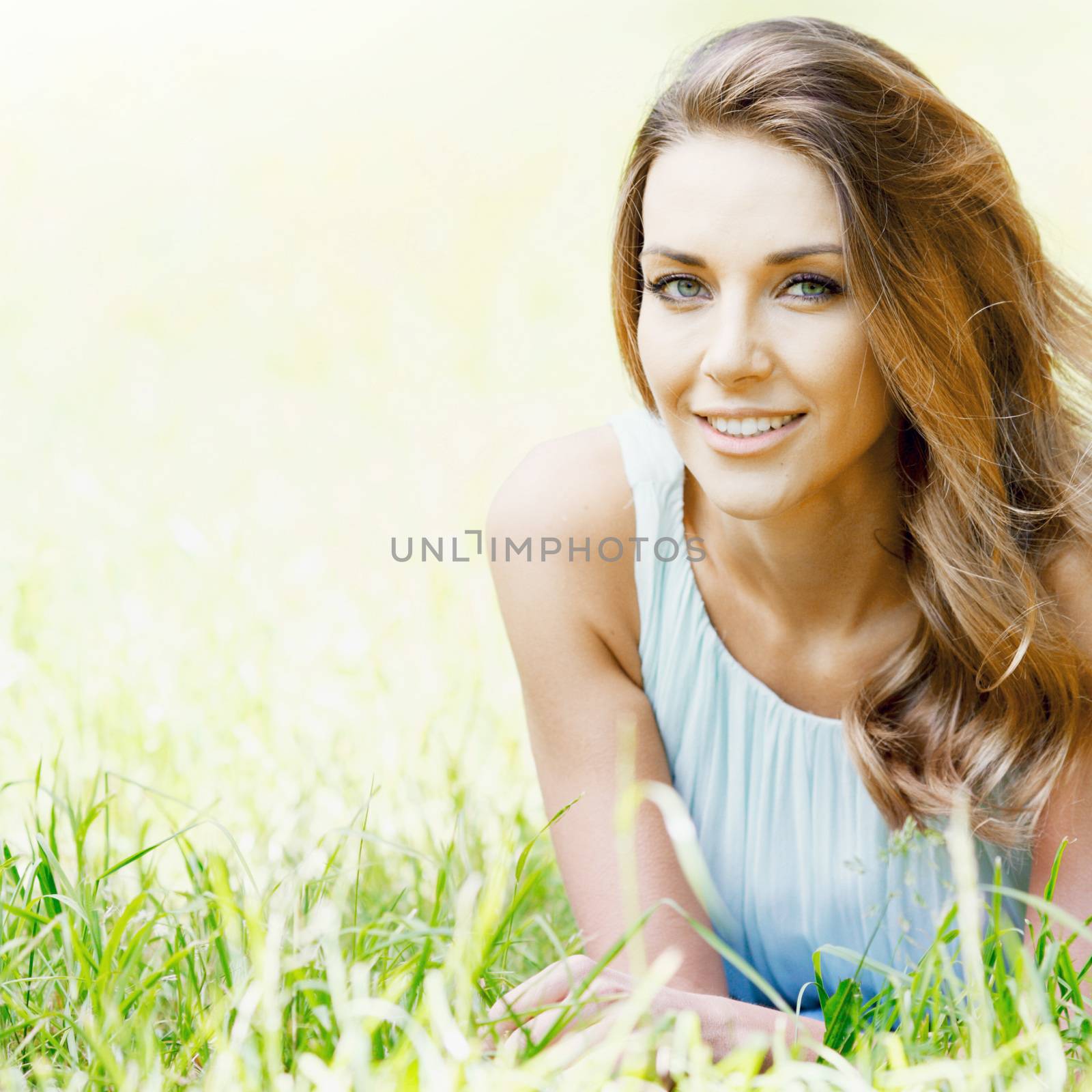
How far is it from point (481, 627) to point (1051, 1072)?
2.53 meters

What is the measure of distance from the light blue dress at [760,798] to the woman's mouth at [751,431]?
0.38 metres

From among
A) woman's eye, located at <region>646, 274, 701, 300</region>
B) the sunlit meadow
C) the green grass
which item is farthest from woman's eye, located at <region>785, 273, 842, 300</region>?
the green grass

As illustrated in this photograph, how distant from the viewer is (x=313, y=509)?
490 cm

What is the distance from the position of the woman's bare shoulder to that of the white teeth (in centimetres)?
43

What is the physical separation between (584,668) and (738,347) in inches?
26.7

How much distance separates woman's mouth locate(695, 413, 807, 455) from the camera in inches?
80.0

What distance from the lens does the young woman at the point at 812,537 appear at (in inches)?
78.7

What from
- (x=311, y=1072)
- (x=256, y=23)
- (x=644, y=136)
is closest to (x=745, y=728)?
(x=644, y=136)

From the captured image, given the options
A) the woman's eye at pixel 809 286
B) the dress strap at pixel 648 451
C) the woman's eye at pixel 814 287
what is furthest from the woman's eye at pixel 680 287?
the dress strap at pixel 648 451

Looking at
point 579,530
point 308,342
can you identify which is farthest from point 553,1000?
point 308,342

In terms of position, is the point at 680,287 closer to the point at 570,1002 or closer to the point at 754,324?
the point at 754,324

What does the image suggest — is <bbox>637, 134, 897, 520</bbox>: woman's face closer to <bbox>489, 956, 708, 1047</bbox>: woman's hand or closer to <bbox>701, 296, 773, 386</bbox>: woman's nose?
<bbox>701, 296, 773, 386</bbox>: woman's nose

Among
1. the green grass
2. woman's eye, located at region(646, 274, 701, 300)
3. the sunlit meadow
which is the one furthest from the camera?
woman's eye, located at region(646, 274, 701, 300)

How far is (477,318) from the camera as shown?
692cm
